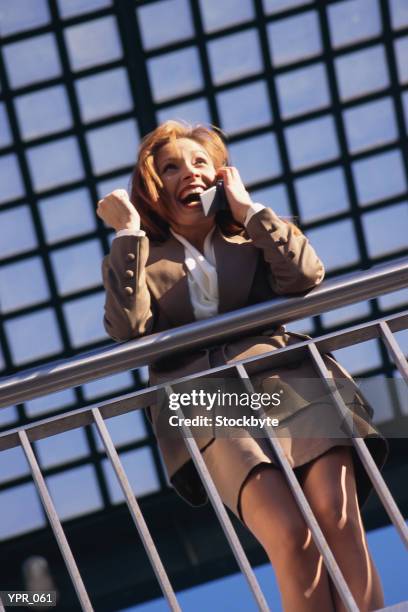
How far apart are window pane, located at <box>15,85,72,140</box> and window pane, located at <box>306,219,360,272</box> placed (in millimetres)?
2702

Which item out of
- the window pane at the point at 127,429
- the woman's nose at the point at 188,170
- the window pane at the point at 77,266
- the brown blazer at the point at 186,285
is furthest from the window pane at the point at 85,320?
the brown blazer at the point at 186,285

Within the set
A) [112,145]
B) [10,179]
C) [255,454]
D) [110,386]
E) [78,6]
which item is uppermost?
[78,6]

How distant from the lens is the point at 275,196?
11203mm

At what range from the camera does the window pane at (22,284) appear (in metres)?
10.8

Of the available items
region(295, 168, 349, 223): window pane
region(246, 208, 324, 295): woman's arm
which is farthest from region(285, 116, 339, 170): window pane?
region(246, 208, 324, 295): woman's arm

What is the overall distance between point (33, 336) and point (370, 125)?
3.88 m

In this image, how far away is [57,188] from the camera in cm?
1065

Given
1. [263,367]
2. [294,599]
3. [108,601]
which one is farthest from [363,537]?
[108,601]

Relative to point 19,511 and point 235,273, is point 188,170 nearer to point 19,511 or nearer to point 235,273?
point 235,273

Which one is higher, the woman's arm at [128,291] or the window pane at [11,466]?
the woman's arm at [128,291]

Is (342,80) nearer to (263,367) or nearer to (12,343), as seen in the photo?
(12,343)

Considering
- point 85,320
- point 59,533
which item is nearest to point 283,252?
point 59,533

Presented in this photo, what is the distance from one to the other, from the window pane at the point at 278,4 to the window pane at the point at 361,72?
0.69 m

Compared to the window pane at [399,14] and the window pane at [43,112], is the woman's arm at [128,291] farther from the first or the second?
the window pane at [399,14]
